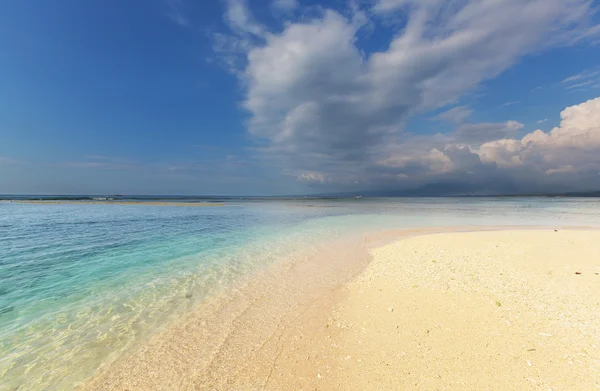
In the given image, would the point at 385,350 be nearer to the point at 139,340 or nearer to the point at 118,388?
the point at 118,388

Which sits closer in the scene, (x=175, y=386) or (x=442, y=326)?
(x=175, y=386)

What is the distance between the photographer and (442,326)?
5941 mm

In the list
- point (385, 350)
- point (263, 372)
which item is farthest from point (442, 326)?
point (263, 372)

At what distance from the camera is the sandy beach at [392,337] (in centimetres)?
439

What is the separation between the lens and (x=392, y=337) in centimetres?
558

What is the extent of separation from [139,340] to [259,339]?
273 centimetres

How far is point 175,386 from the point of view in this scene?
14.5ft

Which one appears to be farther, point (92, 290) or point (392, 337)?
point (92, 290)

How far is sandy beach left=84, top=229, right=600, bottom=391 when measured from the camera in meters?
4.39

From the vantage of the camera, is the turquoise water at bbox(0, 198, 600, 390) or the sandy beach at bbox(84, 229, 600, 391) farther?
the turquoise water at bbox(0, 198, 600, 390)

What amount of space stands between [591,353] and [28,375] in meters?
10.2

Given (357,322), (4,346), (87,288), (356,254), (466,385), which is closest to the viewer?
(466,385)

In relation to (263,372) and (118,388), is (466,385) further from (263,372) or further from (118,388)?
(118,388)

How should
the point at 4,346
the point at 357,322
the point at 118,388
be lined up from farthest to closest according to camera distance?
the point at 357,322, the point at 4,346, the point at 118,388
